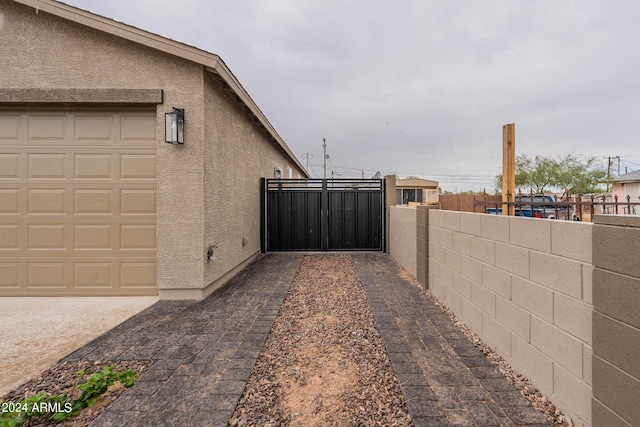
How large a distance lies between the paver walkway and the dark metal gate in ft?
12.1

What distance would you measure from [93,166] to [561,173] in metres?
30.7

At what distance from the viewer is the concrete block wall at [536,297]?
6.24 ft

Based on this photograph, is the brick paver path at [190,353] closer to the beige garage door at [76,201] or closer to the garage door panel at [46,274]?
the beige garage door at [76,201]

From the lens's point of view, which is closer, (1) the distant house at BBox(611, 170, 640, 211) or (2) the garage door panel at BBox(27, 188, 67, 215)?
(2) the garage door panel at BBox(27, 188, 67, 215)

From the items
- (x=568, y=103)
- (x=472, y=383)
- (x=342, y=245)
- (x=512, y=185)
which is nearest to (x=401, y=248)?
(x=342, y=245)

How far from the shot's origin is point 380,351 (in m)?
2.90

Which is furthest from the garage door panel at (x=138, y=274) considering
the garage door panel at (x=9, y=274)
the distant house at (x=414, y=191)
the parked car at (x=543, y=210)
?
the distant house at (x=414, y=191)

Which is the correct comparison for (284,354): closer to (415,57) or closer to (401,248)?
(401,248)

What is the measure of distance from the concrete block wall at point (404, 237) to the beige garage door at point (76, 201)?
15.2 ft

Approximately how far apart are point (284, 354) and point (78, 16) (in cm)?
545

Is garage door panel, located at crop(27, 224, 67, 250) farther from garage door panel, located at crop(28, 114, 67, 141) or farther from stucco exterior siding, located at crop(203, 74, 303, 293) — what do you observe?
stucco exterior siding, located at crop(203, 74, 303, 293)

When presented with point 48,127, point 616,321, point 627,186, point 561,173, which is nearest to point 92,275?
point 48,127

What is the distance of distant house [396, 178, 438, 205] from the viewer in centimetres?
2792

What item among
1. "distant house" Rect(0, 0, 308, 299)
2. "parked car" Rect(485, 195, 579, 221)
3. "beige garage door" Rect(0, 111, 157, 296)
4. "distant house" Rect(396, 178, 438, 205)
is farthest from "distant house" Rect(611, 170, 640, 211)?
"beige garage door" Rect(0, 111, 157, 296)
